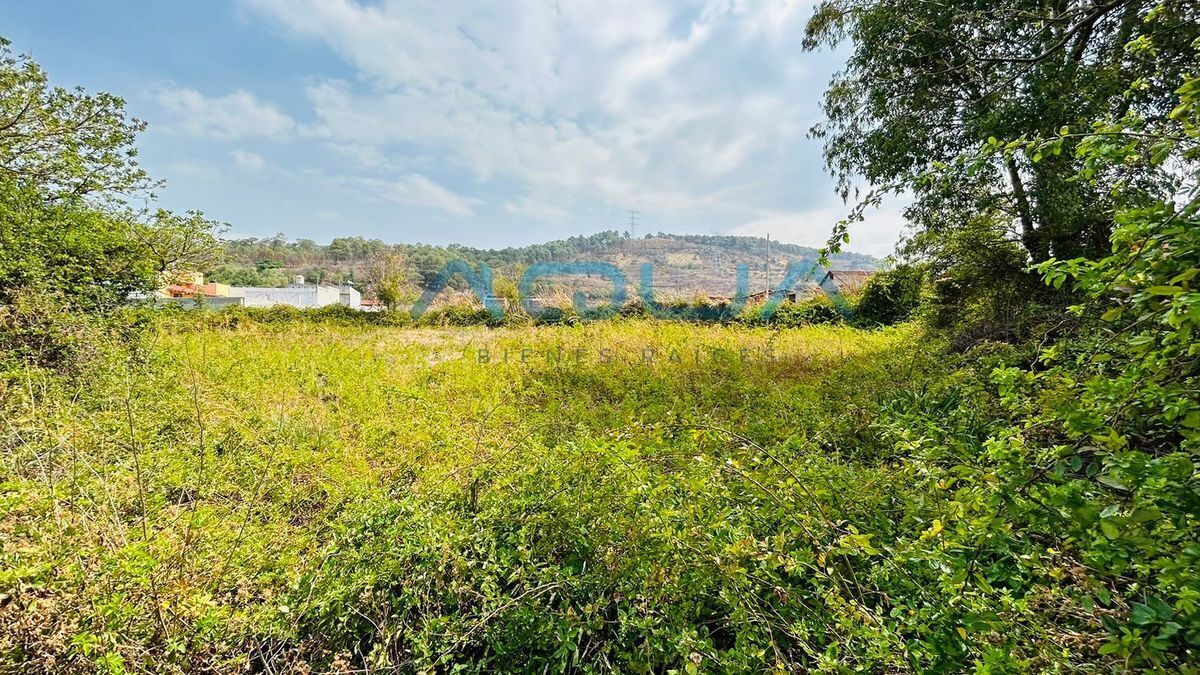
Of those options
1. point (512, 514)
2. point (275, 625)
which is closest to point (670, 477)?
point (512, 514)

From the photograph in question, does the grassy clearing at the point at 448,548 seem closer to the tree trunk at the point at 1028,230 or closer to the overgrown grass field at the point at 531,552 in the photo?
the overgrown grass field at the point at 531,552

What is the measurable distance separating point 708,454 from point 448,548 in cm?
126

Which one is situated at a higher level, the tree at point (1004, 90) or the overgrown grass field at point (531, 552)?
the tree at point (1004, 90)

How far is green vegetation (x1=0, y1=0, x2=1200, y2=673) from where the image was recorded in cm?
95

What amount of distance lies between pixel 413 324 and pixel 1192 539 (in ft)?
43.5

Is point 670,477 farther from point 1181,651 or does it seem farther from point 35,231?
point 35,231

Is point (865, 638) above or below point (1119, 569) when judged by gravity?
below

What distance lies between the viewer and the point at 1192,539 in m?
0.85

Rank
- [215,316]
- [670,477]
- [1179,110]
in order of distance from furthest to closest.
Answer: [215,316], [670,477], [1179,110]

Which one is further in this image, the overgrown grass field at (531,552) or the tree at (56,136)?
the tree at (56,136)

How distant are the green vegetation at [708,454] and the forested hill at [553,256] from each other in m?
32.7

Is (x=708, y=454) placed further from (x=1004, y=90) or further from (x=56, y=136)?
(x=56, y=136)

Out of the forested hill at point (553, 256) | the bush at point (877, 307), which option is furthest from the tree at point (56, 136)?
the forested hill at point (553, 256)

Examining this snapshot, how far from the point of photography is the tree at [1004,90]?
11.7 ft
